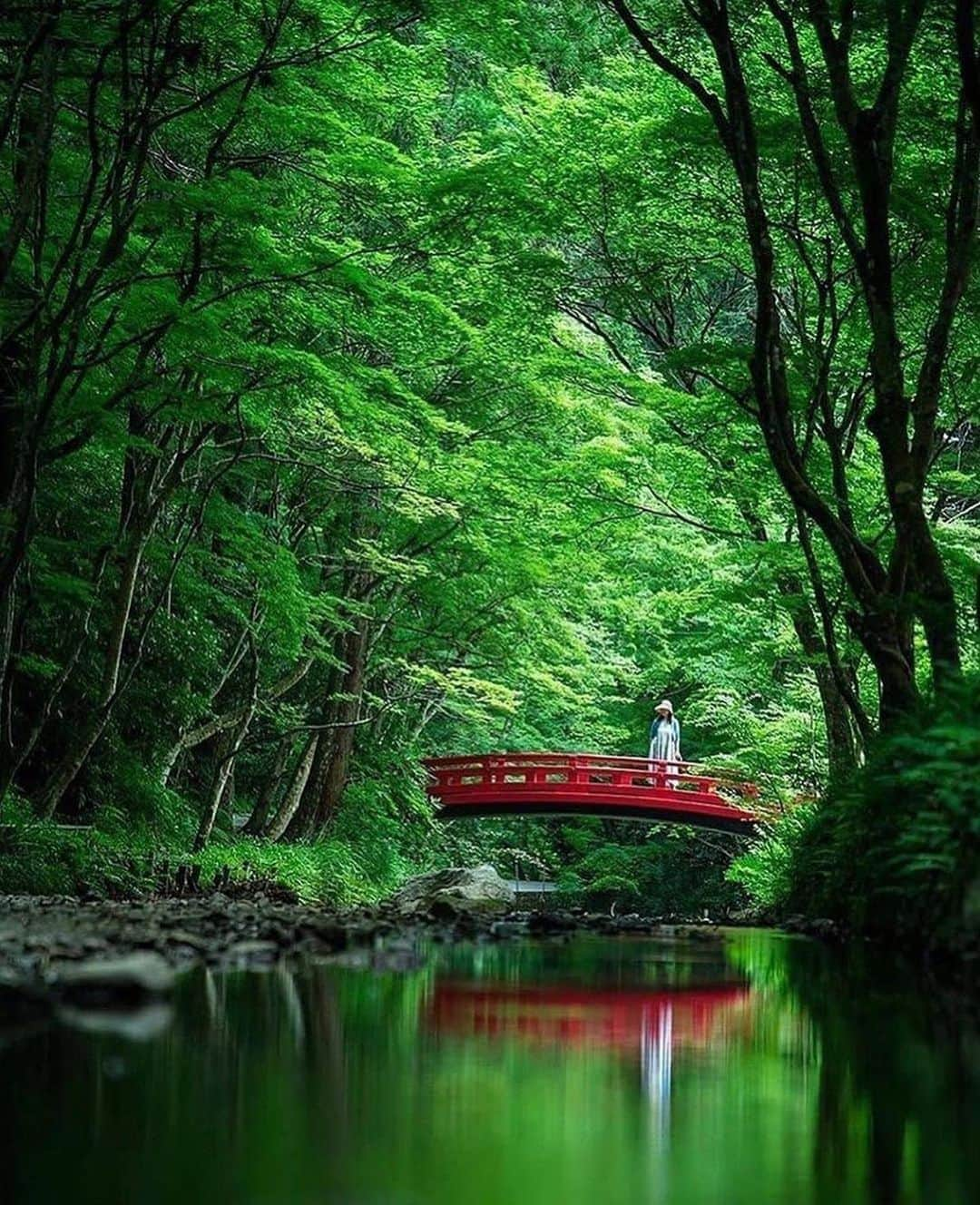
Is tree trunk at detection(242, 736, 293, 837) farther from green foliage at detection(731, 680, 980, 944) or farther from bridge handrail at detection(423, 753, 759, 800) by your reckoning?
green foliage at detection(731, 680, 980, 944)

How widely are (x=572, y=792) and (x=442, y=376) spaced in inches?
408

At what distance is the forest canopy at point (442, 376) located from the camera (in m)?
8.39

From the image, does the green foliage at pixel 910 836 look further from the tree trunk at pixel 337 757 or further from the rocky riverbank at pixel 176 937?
the tree trunk at pixel 337 757

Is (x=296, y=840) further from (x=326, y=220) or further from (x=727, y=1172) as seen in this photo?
(x=727, y=1172)

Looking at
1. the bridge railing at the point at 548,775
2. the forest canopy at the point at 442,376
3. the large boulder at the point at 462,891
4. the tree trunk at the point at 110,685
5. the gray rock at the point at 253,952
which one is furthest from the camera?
the bridge railing at the point at 548,775

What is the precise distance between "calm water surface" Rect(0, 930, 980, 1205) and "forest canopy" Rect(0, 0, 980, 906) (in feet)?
8.59

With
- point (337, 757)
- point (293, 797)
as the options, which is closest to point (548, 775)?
point (337, 757)

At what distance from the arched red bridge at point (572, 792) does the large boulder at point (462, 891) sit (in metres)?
8.48

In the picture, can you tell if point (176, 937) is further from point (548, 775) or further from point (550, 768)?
point (548, 775)

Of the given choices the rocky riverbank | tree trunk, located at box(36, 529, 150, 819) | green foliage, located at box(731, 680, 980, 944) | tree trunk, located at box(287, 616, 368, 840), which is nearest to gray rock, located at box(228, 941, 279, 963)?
the rocky riverbank

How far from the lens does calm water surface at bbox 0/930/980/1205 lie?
1886mm

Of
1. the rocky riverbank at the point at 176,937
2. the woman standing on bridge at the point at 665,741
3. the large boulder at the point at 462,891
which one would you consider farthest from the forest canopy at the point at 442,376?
the woman standing on bridge at the point at 665,741

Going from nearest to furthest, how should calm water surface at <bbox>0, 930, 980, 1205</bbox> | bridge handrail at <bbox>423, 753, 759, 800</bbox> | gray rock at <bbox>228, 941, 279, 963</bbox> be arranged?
calm water surface at <bbox>0, 930, 980, 1205</bbox> → gray rock at <bbox>228, 941, 279, 963</bbox> → bridge handrail at <bbox>423, 753, 759, 800</bbox>

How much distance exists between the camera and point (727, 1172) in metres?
1.99
